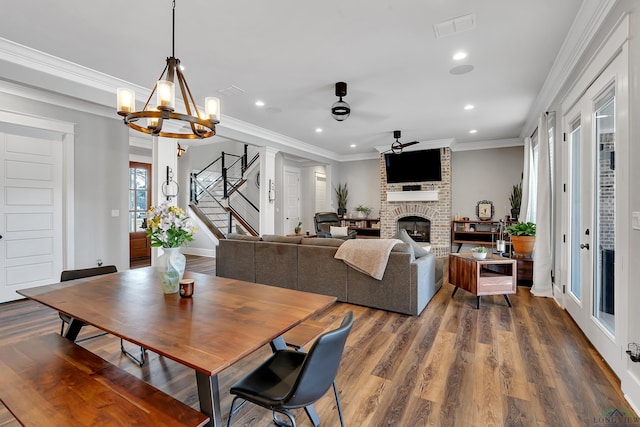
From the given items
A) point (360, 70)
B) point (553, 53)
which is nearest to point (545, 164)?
point (553, 53)

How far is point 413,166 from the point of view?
7.52m

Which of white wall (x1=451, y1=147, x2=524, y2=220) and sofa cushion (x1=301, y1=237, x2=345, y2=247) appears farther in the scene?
white wall (x1=451, y1=147, x2=524, y2=220)

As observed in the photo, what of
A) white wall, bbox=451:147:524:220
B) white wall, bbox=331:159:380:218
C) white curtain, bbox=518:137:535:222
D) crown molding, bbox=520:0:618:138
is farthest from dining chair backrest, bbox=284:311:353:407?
white wall, bbox=331:159:380:218

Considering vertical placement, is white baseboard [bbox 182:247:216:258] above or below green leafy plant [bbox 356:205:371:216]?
below

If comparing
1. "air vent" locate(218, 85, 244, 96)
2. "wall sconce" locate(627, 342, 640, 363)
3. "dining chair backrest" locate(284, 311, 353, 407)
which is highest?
"air vent" locate(218, 85, 244, 96)

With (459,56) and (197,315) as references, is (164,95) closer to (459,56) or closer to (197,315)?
(197,315)

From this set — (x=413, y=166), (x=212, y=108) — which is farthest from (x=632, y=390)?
(x=413, y=166)

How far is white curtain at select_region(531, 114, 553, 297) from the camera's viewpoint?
398 cm

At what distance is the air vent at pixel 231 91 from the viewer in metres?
3.94

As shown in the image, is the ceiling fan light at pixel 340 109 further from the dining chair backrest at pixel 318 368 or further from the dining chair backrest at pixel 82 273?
the dining chair backrest at pixel 318 368

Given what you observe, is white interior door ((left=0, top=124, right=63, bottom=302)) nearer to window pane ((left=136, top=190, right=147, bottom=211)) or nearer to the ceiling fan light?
window pane ((left=136, top=190, right=147, bottom=211))

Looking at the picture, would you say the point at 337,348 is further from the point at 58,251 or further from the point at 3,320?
the point at 58,251

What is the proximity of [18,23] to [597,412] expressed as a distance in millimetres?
5043

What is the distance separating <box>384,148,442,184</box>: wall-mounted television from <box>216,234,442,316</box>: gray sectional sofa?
363 cm
